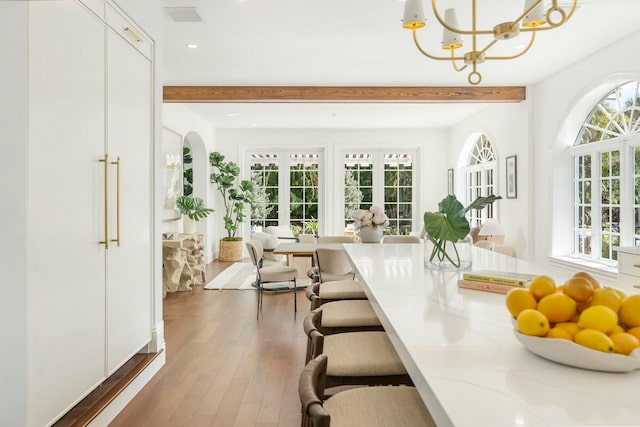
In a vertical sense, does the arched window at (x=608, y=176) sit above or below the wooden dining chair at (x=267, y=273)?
above

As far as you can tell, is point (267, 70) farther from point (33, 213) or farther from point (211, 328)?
point (33, 213)

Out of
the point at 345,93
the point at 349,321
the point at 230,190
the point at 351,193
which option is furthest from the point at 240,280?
the point at 349,321

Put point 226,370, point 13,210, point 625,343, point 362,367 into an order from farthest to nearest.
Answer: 1. point 226,370
2. point 13,210
3. point 362,367
4. point 625,343

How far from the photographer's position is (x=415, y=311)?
4.72 ft

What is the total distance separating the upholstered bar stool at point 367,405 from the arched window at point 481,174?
6742 millimetres

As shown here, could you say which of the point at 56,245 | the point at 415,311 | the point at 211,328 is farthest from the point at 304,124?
the point at 415,311

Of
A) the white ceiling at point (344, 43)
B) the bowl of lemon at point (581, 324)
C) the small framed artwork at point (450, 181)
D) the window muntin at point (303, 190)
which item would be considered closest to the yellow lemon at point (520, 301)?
the bowl of lemon at point (581, 324)

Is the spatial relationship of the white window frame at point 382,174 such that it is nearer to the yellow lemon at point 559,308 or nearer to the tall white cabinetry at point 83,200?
the tall white cabinetry at point 83,200

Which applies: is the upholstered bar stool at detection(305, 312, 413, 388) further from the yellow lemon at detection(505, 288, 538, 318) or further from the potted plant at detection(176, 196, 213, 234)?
the potted plant at detection(176, 196, 213, 234)

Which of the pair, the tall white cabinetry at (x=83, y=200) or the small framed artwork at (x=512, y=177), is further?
the small framed artwork at (x=512, y=177)

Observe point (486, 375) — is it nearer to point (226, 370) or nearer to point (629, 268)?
point (226, 370)

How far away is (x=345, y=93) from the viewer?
6.21 metres

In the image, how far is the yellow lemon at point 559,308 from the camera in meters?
1.01

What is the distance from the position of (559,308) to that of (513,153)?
246 inches
